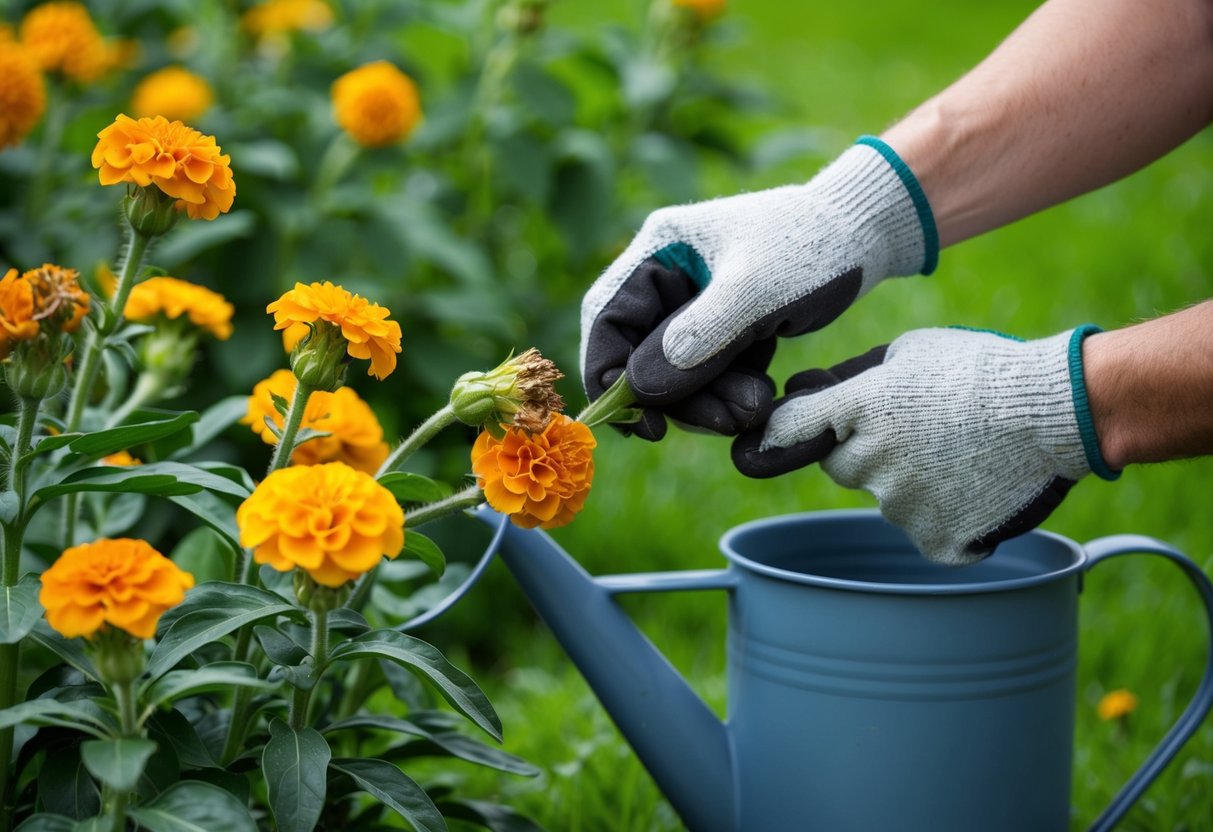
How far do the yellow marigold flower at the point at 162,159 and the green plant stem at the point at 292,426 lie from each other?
0.58 feet

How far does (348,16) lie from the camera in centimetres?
255

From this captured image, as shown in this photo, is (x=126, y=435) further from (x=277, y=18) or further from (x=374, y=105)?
(x=277, y=18)

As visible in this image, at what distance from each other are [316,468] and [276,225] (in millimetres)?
A: 1425

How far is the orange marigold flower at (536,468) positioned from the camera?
1.01 m

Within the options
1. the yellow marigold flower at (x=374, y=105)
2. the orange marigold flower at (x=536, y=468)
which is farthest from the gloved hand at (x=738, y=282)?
the yellow marigold flower at (x=374, y=105)

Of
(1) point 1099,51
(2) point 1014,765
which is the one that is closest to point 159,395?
(2) point 1014,765

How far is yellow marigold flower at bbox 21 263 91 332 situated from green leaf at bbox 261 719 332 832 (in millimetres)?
364

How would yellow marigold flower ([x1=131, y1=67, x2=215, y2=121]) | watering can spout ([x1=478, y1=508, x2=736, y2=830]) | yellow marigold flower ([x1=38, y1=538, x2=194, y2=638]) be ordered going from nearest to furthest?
yellow marigold flower ([x1=38, y1=538, x2=194, y2=638])
watering can spout ([x1=478, y1=508, x2=736, y2=830])
yellow marigold flower ([x1=131, y1=67, x2=215, y2=121])

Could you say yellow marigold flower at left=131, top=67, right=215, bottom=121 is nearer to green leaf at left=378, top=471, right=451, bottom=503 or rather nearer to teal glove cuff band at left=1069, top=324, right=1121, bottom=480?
green leaf at left=378, top=471, right=451, bottom=503

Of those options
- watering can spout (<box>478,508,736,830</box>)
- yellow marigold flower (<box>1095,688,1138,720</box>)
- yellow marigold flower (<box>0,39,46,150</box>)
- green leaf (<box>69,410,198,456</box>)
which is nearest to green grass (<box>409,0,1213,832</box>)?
yellow marigold flower (<box>1095,688,1138,720</box>)

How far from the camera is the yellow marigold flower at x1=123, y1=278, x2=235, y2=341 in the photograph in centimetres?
129

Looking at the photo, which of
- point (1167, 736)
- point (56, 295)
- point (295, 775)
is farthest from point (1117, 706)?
point (56, 295)

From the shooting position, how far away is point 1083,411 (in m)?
1.13

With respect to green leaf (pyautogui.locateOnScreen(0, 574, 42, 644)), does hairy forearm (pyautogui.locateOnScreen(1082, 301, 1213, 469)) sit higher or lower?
higher
